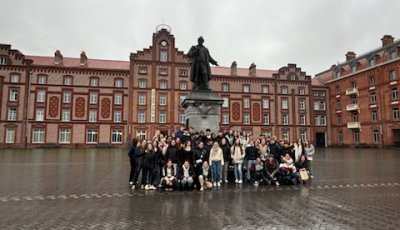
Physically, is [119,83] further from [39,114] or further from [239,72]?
[239,72]

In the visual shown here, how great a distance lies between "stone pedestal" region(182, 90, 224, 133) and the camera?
531 inches

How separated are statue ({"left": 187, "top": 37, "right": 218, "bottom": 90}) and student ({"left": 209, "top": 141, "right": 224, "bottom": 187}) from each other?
15.5 ft

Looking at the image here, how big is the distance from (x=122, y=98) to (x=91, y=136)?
8.27 metres

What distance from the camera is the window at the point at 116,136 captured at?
4816 cm

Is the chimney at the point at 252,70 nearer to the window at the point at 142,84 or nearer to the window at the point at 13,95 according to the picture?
the window at the point at 142,84

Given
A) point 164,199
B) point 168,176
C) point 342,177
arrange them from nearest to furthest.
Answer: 1. point 164,199
2. point 168,176
3. point 342,177

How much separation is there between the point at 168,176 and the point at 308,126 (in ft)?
168

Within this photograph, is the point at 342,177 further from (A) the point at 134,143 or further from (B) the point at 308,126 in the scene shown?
(B) the point at 308,126

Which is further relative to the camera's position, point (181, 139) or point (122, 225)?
point (181, 139)

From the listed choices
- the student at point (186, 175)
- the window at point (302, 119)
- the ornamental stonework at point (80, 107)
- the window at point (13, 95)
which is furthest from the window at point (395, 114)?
the window at point (13, 95)

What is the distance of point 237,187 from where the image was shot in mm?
10086

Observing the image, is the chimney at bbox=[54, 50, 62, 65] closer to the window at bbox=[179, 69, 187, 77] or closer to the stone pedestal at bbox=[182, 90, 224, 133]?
the window at bbox=[179, 69, 187, 77]

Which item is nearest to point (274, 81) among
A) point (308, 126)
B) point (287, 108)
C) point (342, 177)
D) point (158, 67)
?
point (287, 108)

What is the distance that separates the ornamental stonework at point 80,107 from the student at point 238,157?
42.3 metres
